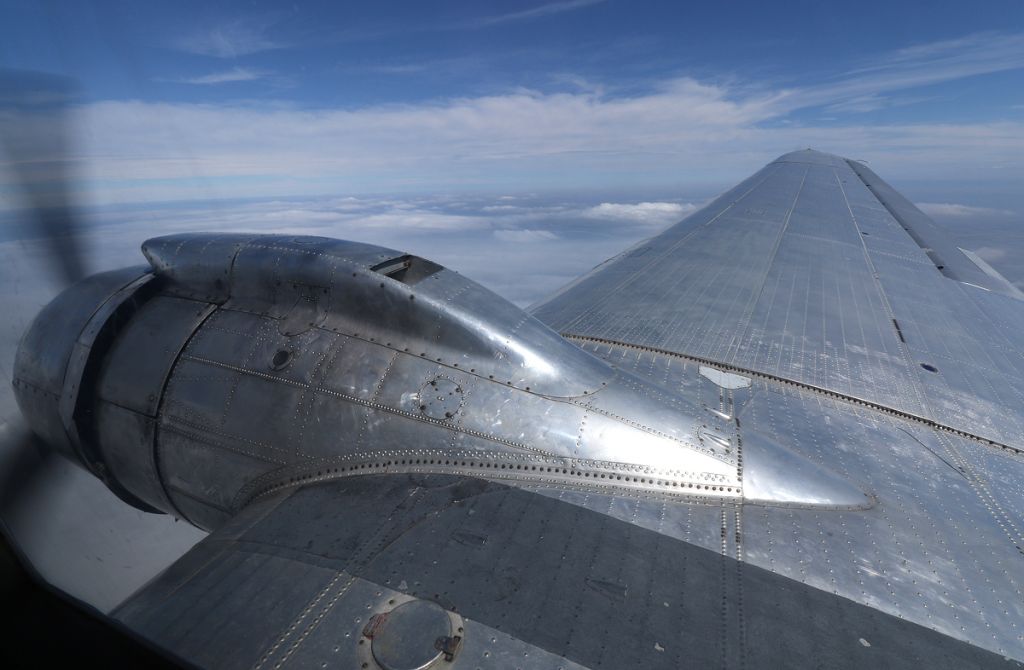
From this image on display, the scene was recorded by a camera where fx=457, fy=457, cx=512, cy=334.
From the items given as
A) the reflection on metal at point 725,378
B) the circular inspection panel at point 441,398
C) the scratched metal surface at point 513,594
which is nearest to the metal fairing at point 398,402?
the circular inspection panel at point 441,398

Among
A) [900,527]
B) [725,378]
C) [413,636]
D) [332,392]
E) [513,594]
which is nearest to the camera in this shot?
[413,636]

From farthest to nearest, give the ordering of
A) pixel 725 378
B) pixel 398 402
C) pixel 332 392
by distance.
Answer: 1. pixel 725 378
2. pixel 332 392
3. pixel 398 402

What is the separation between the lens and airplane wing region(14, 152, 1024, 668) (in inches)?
119

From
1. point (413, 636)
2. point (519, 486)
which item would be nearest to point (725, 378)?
point (519, 486)

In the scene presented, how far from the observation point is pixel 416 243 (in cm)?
11469

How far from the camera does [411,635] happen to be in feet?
9.45

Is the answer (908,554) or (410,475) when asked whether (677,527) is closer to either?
(908,554)

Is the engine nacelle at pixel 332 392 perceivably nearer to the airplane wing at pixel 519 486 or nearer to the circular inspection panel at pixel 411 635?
the airplane wing at pixel 519 486

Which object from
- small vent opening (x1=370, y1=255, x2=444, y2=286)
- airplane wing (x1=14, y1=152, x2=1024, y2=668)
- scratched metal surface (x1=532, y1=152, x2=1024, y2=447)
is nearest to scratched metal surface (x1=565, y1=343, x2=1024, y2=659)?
airplane wing (x1=14, y1=152, x2=1024, y2=668)

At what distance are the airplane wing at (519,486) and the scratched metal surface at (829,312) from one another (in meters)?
0.17

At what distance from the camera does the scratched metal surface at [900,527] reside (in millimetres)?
3430

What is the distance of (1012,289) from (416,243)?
111 meters

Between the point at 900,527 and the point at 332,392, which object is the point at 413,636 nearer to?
the point at 332,392

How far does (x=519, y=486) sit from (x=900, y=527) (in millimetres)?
3488
